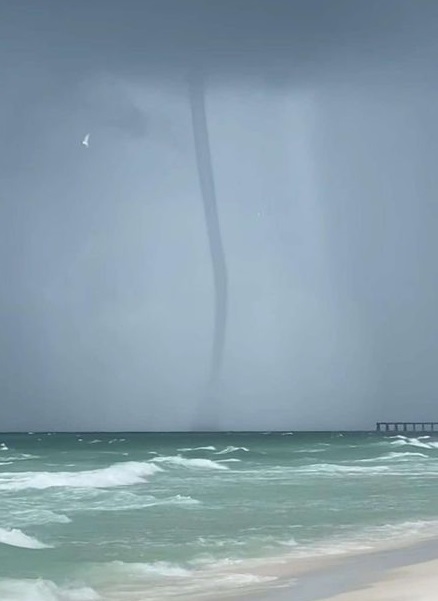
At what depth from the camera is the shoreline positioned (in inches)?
520

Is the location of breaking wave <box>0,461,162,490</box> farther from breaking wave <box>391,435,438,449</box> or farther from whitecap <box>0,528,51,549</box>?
breaking wave <box>391,435,438,449</box>

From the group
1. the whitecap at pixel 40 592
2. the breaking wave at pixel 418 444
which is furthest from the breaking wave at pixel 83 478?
the breaking wave at pixel 418 444

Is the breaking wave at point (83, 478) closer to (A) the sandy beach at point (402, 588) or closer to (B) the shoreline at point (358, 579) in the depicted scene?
(B) the shoreline at point (358, 579)

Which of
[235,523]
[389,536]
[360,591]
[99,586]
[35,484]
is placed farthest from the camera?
[35,484]

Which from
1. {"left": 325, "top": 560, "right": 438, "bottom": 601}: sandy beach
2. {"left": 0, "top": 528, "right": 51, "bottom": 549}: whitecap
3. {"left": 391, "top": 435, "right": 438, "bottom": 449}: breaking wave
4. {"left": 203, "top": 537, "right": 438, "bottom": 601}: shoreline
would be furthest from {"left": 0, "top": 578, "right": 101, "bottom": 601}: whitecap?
{"left": 391, "top": 435, "right": 438, "bottom": 449}: breaking wave

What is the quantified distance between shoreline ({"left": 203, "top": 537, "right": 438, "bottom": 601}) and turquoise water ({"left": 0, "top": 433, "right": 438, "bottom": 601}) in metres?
0.55

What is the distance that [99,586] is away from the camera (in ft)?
48.9

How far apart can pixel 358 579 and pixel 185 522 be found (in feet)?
29.0

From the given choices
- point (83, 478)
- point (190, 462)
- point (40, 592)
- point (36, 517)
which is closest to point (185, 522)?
point (36, 517)

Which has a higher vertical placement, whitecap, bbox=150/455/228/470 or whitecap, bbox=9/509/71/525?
whitecap, bbox=150/455/228/470

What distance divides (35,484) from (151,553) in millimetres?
18503

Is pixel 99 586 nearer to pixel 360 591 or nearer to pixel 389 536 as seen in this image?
pixel 360 591

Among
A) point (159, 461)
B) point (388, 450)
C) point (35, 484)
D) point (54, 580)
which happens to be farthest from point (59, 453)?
point (54, 580)

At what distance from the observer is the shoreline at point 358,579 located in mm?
13211
